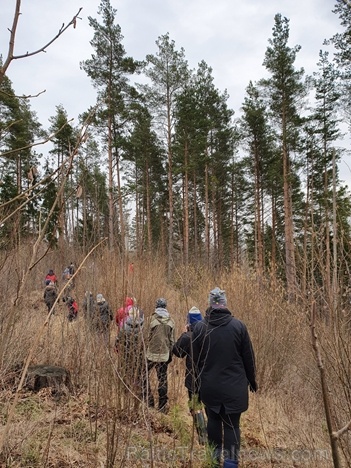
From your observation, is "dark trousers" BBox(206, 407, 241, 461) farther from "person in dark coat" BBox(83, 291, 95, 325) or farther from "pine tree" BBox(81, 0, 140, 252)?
"pine tree" BBox(81, 0, 140, 252)

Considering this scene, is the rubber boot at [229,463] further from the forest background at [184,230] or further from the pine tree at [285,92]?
the pine tree at [285,92]

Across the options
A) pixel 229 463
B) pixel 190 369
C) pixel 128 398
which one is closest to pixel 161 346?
pixel 190 369

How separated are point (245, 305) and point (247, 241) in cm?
1842

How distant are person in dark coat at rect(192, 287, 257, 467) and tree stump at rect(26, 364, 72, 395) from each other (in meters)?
2.23

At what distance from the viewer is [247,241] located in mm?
24750

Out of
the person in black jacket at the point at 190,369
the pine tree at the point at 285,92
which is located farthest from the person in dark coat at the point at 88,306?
the pine tree at the point at 285,92

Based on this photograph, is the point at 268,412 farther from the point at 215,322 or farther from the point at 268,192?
the point at 268,192

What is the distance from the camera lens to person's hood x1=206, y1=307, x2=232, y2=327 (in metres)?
3.41

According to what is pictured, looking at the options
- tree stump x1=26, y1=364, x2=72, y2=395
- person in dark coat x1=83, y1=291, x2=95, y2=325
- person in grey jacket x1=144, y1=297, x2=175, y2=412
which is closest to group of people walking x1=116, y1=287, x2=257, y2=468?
person in dark coat x1=83, y1=291, x2=95, y2=325

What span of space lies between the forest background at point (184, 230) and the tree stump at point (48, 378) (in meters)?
0.14

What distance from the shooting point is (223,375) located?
3.25 metres

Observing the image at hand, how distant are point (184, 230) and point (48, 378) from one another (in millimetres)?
15499

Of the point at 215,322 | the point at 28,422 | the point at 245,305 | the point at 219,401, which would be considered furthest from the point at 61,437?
the point at 245,305

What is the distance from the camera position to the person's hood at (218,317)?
3414mm
